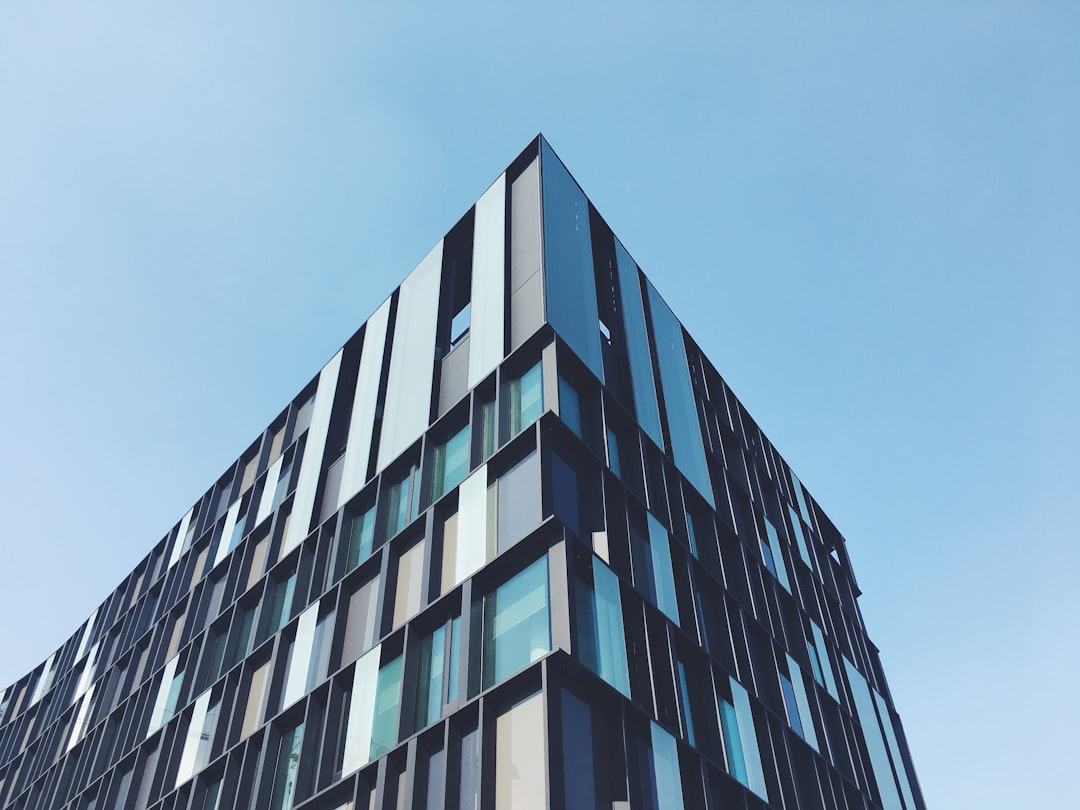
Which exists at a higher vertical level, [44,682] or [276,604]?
[44,682]

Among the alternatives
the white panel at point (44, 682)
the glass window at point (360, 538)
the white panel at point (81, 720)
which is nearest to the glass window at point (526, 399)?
the glass window at point (360, 538)

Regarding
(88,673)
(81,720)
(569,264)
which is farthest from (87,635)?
(569,264)

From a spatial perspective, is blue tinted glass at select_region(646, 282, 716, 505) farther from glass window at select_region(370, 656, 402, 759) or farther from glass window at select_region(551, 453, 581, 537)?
glass window at select_region(370, 656, 402, 759)

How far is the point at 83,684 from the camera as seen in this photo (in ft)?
125

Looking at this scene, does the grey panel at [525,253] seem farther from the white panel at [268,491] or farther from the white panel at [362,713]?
the white panel at [268,491]

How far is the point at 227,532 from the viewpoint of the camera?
108ft

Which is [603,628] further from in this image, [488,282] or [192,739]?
[192,739]

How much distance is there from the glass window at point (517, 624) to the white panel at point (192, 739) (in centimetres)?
1240

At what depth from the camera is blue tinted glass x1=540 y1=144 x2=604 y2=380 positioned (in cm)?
2089

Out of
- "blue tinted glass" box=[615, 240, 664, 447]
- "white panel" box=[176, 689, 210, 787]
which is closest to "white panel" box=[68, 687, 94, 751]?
"white panel" box=[176, 689, 210, 787]

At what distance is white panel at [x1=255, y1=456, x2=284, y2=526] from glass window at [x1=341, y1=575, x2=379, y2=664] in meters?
10.1

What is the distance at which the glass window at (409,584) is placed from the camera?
736 inches

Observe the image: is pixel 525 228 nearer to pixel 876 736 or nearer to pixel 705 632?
pixel 705 632

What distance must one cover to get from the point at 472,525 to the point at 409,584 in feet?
8.41
